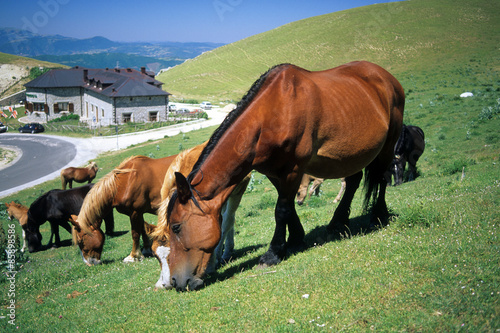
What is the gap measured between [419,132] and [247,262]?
12.2 meters

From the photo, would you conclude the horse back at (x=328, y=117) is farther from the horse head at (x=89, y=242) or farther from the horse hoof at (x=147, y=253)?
the horse hoof at (x=147, y=253)

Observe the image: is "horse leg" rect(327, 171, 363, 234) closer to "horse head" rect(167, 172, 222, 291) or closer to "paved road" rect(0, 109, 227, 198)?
"horse head" rect(167, 172, 222, 291)

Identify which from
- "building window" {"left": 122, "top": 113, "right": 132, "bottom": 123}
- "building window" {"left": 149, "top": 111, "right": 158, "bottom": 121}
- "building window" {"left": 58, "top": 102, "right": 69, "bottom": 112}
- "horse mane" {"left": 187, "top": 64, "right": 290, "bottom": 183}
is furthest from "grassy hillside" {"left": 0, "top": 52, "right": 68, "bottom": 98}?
"horse mane" {"left": 187, "top": 64, "right": 290, "bottom": 183}

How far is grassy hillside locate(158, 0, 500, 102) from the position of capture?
69.9 meters

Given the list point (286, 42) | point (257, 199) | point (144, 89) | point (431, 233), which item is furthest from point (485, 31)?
point (431, 233)

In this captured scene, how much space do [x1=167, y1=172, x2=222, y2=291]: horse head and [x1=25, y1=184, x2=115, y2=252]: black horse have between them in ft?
31.1

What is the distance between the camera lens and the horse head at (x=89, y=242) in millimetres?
8781

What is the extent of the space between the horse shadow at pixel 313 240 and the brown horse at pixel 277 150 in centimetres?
46

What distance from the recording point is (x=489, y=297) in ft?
11.9

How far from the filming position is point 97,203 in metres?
8.80

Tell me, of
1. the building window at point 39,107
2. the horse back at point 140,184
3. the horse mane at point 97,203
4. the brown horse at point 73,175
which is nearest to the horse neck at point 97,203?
the horse mane at point 97,203

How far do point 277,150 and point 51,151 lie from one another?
47.3 meters

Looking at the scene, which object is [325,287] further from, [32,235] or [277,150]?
[32,235]

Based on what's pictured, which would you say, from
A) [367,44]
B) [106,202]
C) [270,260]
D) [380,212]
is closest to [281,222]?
[270,260]
